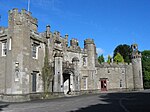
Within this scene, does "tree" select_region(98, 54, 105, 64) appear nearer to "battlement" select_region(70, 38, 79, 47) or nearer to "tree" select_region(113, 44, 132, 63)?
"tree" select_region(113, 44, 132, 63)

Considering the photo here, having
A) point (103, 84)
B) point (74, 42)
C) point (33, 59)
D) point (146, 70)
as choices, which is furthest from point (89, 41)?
point (146, 70)

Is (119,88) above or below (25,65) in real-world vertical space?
below

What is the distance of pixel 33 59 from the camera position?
2473cm

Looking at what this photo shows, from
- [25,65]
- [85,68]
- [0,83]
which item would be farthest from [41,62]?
[85,68]

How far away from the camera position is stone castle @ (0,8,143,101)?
71.0ft

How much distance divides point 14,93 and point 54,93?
656 cm

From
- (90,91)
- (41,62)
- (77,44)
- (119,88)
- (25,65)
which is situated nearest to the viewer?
(25,65)

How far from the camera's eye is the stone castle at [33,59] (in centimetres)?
2164

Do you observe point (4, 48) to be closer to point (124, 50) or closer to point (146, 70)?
point (146, 70)

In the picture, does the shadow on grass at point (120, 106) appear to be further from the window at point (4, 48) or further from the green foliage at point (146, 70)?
the green foliage at point (146, 70)

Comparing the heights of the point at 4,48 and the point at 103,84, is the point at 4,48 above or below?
above

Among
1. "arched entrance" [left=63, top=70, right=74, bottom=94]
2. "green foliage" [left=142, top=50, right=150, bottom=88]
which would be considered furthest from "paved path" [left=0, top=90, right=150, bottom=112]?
"green foliage" [left=142, top=50, right=150, bottom=88]

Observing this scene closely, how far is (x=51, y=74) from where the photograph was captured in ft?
88.1

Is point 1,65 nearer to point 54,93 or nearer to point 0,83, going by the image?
point 0,83
